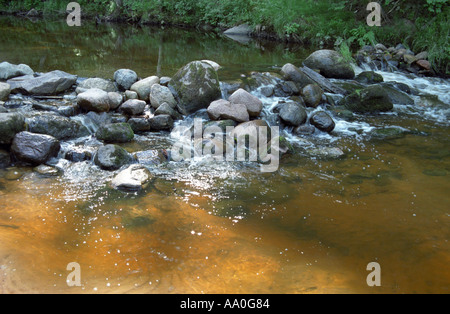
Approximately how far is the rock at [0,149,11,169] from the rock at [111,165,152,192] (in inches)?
58.1

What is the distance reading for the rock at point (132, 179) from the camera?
4.28m

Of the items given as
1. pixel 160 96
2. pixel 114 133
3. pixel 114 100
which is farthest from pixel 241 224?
pixel 114 100

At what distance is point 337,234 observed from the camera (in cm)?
362

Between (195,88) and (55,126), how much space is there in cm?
249

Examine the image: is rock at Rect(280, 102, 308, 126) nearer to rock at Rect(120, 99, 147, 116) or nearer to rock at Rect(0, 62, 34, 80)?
rock at Rect(120, 99, 147, 116)

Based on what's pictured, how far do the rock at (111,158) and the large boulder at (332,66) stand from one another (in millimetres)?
6193

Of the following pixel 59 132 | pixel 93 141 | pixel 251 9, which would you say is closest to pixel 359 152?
pixel 93 141

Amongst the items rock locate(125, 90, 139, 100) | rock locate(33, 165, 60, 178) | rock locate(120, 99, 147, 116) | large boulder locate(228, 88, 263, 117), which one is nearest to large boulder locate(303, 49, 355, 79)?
large boulder locate(228, 88, 263, 117)

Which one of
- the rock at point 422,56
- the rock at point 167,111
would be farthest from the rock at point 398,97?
the rock at point 167,111

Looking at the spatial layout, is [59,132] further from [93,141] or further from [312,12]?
[312,12]

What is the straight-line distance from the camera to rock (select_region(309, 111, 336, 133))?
6555 mm

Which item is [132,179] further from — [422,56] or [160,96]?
[422,56]

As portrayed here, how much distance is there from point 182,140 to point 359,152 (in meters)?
2.78

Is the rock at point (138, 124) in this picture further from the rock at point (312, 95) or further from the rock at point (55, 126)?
the rock at point (312, 95)
